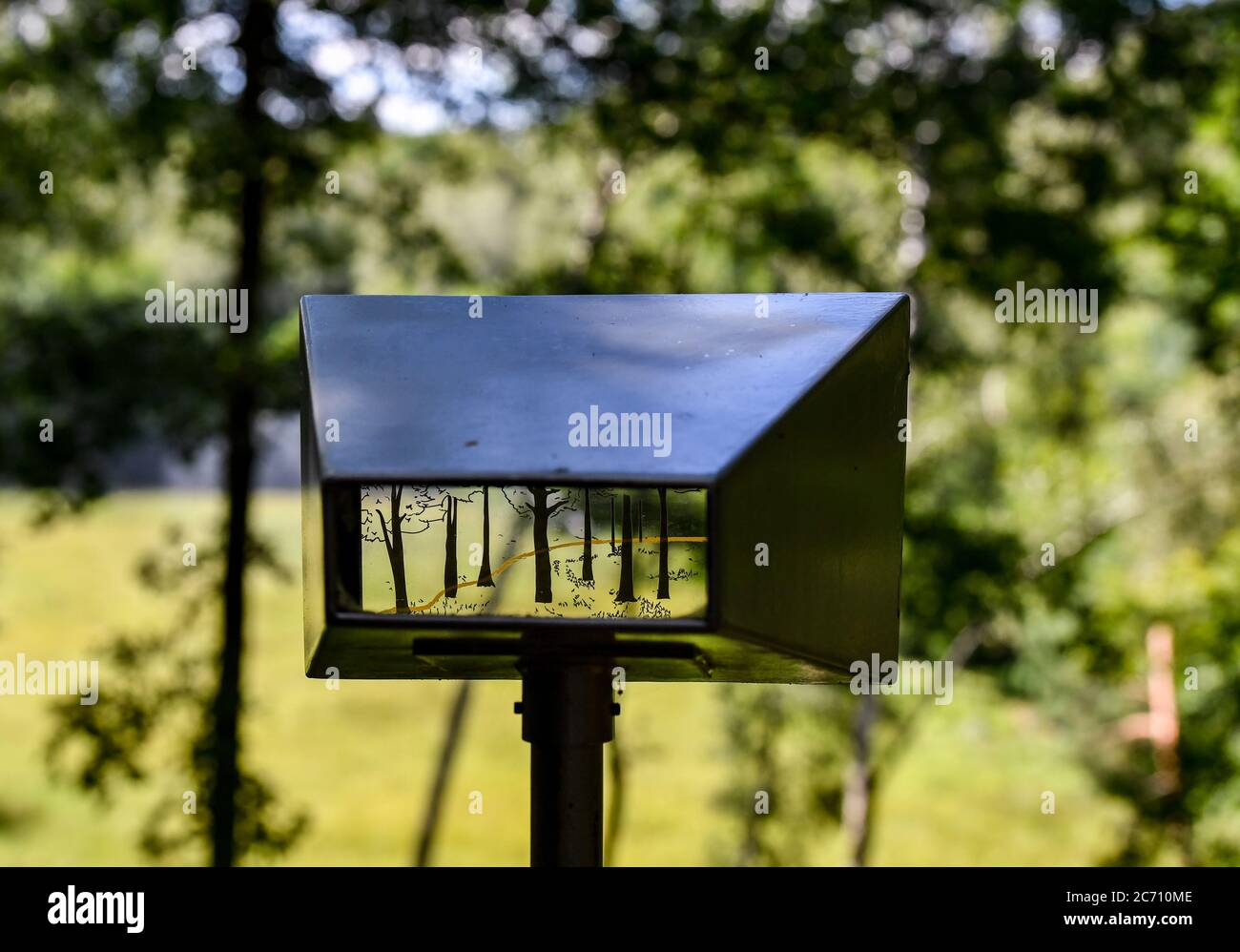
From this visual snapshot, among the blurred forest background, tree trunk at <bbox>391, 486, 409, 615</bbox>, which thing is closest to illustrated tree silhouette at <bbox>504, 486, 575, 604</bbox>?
tree trunk at <bbox>391, 486, 409, 615</bbox>

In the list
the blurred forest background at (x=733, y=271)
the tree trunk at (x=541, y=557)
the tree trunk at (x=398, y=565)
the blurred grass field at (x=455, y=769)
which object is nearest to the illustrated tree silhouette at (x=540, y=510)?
the tree trunk at (x=541, y=557)

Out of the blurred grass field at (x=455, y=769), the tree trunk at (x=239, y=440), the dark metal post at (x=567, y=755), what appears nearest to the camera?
the dark metal post at (x=567, y=755)

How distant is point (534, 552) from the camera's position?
1.09 m

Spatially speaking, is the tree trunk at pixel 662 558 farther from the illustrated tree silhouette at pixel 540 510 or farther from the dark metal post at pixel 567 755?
the dark metal post at pixel 567 755

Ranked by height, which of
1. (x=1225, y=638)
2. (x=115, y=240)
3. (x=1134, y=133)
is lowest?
(x=1225, y=638)

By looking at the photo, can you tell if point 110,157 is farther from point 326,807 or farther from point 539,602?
point 326,807

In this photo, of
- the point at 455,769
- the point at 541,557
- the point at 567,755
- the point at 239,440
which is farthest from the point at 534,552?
the point at 455,769

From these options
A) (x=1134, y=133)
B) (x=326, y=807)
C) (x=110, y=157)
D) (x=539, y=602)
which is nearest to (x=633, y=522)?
(x=539, y=602)

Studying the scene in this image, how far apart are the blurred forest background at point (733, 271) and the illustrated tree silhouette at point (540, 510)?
16.1 ft

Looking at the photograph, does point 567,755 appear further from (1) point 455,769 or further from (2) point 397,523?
(1) point 455,769

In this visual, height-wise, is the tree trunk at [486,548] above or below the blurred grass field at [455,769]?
above

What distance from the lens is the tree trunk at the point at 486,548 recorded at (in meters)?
1.06
